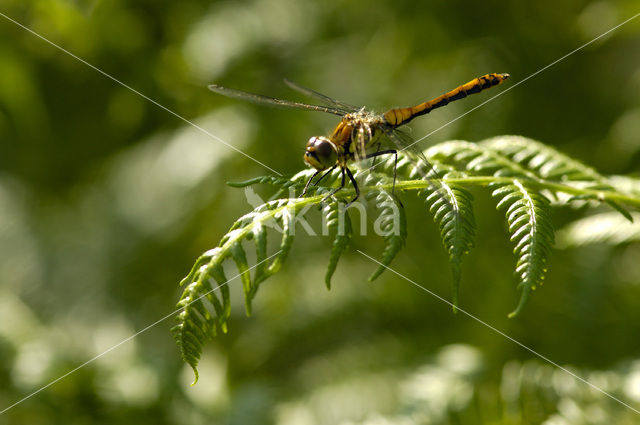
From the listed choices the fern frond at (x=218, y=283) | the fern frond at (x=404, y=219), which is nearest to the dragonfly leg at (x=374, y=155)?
the fern frond at (x=404, y=219)

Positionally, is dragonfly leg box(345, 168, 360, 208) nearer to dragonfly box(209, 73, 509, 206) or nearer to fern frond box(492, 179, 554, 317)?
dragonfly box(209, 73, 509, 206)

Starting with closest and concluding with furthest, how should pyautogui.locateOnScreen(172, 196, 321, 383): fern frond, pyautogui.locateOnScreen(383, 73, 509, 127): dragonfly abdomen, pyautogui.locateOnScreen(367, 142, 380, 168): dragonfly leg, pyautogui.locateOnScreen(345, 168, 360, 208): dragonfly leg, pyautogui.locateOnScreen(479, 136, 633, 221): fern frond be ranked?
pyautogui.locateOnScreen(172, 196, 321, 383): fern frond, pyautogui.locateOnScreen(345, 168, 360, 208): dragonfly leg, pyautogui.locateOnScreen(479, 136, 633, 221): fern frond, pyautogui.locateOnScreen(367, 142, 380, 168): dragonfly leg, pyautogui.locateOnScreen(383, 73, 509, 127): dragonfly abdomen

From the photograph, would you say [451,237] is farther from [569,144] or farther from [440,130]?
[569,144]

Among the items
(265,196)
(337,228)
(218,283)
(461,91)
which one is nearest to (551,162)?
(461,91)

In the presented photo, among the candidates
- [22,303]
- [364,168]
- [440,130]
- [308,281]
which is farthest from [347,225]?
[22,303]

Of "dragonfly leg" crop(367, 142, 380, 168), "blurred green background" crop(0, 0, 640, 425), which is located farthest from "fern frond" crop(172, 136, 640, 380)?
"blurred green background" crop(0, 0, 640, 425)
